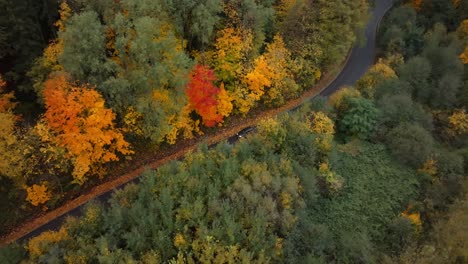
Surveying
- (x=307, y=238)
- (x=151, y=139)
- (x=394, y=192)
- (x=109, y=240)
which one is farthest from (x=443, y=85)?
(x=109, y=240)

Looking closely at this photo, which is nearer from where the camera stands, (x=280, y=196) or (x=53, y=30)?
(x=280, y=196)

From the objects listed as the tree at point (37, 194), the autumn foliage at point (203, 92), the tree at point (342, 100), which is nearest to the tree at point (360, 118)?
the tree at point (342, 100)

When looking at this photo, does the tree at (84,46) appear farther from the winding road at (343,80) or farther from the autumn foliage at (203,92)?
the winding road at (343,80)

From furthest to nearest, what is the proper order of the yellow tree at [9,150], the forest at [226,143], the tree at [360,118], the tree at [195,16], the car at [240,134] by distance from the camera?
the car at [240,134] < the tree at [360,118] < the tree at [195,16] < the yellow tree at [9,150] < the forest at [226,143]

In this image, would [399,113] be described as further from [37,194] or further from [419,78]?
[37,194]

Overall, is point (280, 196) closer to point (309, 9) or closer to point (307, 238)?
point (307, 238)

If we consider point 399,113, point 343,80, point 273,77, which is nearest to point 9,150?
point 273,77
